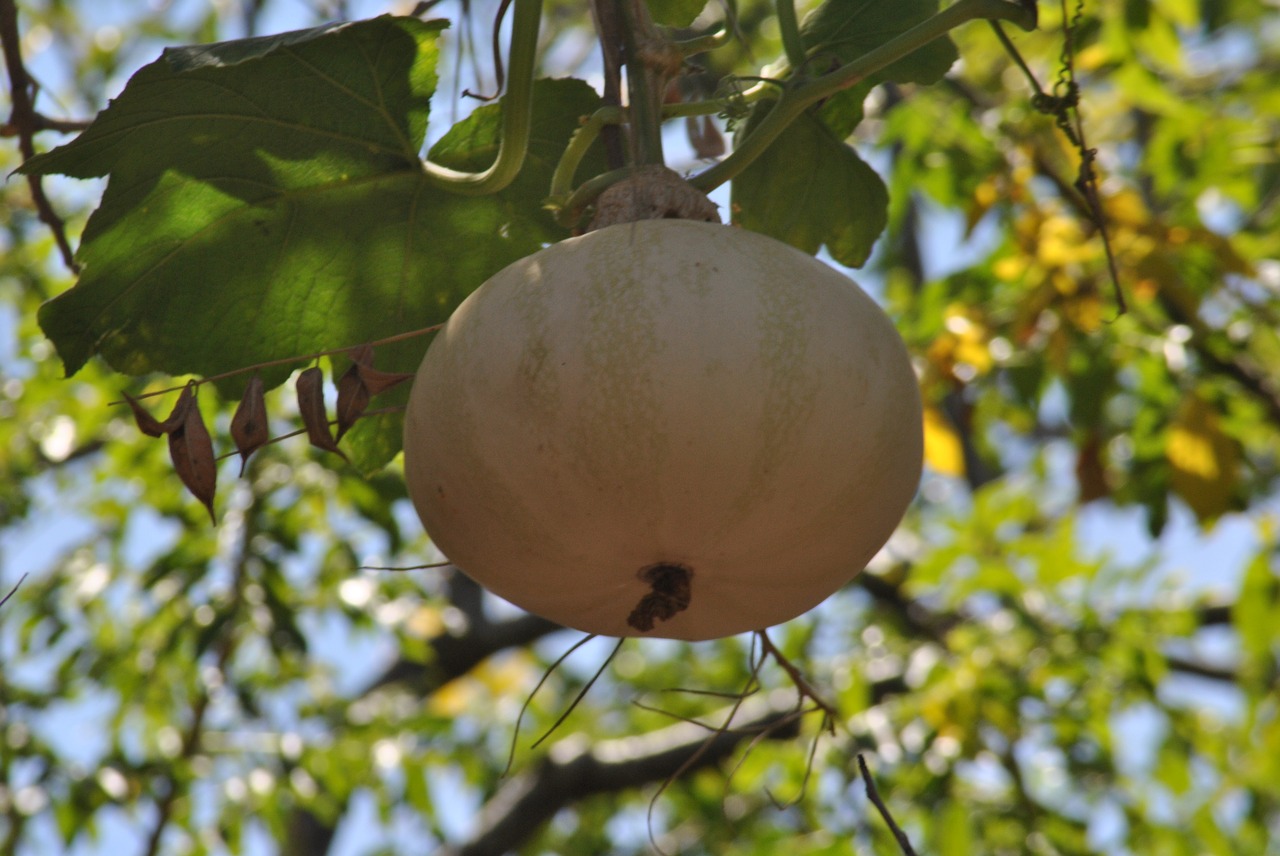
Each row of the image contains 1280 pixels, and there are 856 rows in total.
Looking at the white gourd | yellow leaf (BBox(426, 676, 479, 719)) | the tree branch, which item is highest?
the white gourd

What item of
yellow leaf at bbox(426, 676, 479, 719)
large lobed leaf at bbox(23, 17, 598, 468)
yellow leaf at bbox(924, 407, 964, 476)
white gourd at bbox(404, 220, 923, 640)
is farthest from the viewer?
yellow leaf at bbox(426, 676, 479, 719)

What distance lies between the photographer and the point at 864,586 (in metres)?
5.92

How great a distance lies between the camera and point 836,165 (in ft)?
6.49

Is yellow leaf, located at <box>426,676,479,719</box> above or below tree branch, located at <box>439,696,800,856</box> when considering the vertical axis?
below

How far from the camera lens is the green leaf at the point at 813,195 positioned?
6.39ft

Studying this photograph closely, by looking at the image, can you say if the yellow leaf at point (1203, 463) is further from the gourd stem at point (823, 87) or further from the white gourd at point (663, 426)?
the white gourd at point (663, 426)

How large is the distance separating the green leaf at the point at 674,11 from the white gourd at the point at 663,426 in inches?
25.6

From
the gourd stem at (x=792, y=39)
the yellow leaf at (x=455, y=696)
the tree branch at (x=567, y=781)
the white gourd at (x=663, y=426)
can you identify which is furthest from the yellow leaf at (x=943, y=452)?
the yellow leaf at (x=455, y=696)

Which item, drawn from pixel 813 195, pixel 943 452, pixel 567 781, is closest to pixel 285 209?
pixel 813 195

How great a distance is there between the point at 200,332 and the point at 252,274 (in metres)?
0.10

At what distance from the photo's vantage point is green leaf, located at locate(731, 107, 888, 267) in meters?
1.95

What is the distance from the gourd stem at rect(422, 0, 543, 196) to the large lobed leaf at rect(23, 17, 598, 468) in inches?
5.7

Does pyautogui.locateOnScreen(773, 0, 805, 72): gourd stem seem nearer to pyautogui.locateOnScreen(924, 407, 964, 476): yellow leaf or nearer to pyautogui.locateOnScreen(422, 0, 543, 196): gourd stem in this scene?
pyautogui.locateOnScreen(422, 0, 543, 196): gourd stem

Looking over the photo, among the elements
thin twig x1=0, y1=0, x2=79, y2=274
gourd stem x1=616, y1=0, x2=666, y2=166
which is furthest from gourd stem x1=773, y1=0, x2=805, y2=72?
thin twig x1=0, y1=0, x2=79, y2=274
